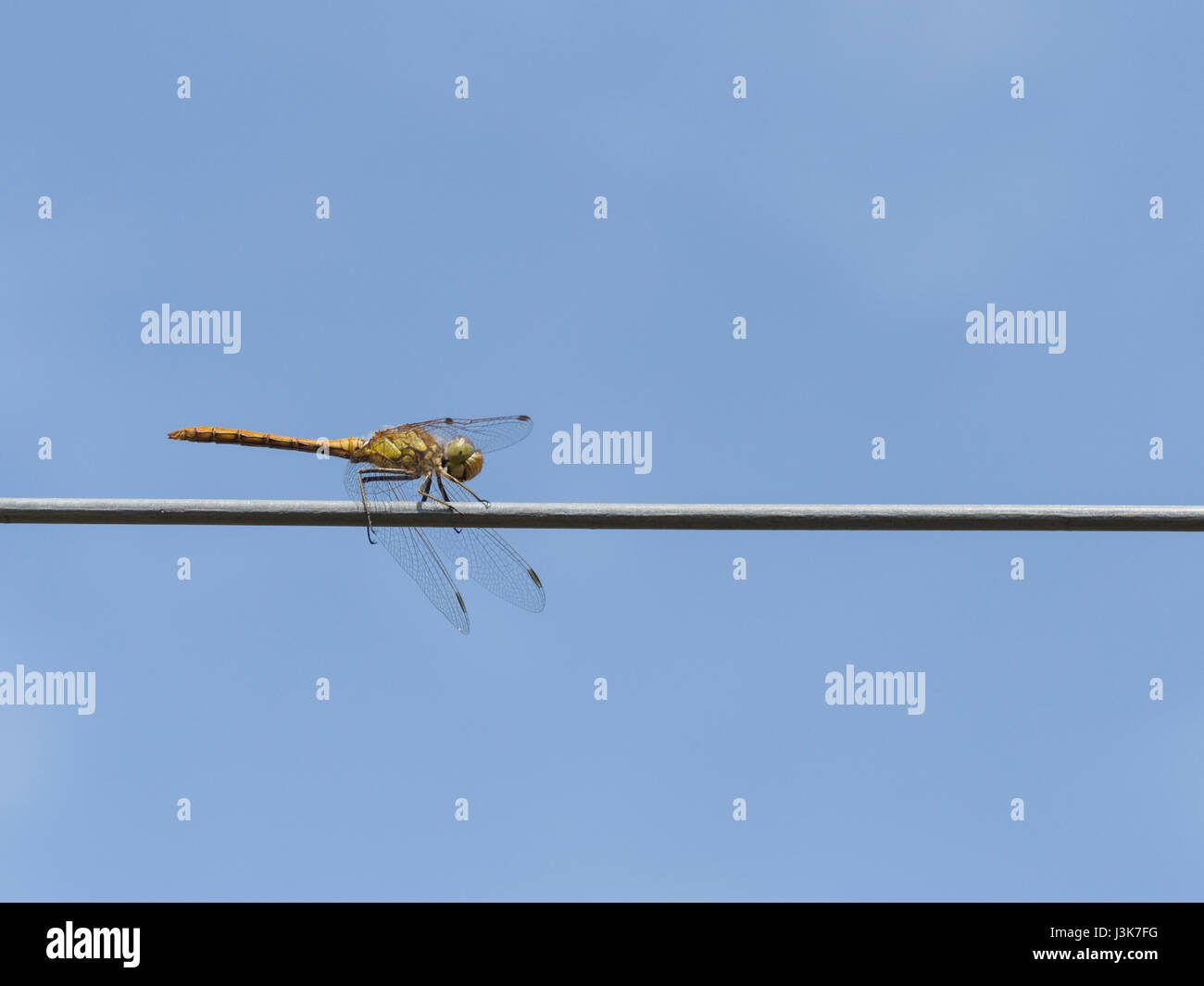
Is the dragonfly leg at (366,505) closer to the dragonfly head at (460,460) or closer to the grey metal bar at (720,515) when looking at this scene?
the grey metal bar at (720,515)

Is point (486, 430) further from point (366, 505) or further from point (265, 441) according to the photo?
point (366, 505)

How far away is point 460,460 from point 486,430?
1.01 metres

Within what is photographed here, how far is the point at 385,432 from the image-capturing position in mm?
8172

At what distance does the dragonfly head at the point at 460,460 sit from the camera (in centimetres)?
775

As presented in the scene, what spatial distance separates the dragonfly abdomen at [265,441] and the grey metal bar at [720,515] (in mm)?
3397

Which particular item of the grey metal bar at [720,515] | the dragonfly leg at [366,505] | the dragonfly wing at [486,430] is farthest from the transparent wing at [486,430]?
the grey metal bar at [720,515]

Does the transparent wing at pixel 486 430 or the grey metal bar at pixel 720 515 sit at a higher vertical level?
the transparent wing at pixel 486 430

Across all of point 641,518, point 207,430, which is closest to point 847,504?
point 641,518

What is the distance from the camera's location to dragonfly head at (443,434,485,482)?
25.4 ft

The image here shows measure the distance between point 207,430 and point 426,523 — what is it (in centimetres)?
374

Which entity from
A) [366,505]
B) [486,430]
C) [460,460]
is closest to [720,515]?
[366,505]
